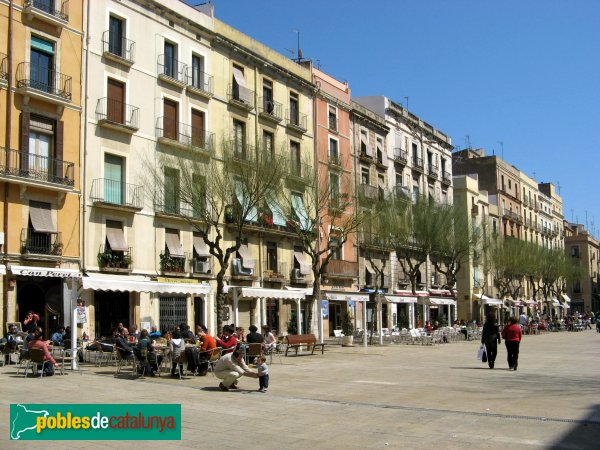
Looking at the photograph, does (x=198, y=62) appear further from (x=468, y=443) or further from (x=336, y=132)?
(x=468, y=443)

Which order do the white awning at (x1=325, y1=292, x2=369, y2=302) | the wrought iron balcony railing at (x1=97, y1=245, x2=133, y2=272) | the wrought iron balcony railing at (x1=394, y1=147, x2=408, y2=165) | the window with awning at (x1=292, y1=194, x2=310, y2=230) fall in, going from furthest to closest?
the wrought iron balcony railing at (x1=394, y1=147, x2=408, y2=165), the white awning at (x1=325, y1=292, x2=369, y2=302), the window with awning at (x1=292, y1=194, x2=310, y2=230), the wrought iron balcony railing at (x1=97, y1=245, x2=133, y2=272)

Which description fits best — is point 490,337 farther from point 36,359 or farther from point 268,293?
point 36,359

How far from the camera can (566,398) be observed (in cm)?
1364

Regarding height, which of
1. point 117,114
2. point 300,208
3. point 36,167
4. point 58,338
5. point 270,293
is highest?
point 117,114

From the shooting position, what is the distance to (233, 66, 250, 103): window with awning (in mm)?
37594

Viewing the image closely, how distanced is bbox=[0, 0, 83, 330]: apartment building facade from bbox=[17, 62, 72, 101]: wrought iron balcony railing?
0.03m

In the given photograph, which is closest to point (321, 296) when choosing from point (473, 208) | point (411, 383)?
point (411, 383)

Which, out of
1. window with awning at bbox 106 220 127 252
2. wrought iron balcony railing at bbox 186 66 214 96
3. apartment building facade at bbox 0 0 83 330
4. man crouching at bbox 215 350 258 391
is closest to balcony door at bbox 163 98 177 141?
wrought iron balcony railing at bbox 186 66 214 96

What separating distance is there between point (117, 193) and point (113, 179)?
0.62 metres

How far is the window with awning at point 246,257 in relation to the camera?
3703 cm

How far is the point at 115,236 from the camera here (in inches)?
1171

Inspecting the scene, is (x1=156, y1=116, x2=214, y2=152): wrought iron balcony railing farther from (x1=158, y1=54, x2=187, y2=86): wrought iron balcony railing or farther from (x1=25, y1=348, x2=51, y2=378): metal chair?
(x1=25, y1=348, x2=51, y2=378): metal chair

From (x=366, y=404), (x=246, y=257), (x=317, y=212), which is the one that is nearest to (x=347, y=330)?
(x=246, y=257)

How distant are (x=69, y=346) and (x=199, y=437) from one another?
46.0 ft
